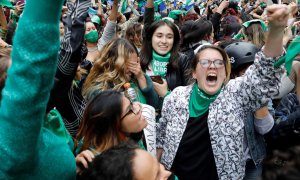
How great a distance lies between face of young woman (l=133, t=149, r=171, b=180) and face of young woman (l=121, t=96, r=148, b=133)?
0.61 m

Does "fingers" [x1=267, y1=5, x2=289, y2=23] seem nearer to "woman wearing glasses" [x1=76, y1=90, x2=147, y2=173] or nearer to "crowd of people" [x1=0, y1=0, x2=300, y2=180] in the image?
"crowd of people" [x1=0, y1=0, x2=300, y2=180]

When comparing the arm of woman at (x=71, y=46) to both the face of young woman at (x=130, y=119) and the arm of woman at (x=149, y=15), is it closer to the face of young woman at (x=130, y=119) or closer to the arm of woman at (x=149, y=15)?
the face of young woman at (x=130, y=119)

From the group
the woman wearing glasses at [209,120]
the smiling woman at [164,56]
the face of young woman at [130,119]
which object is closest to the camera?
the face of young woman at [130,119]

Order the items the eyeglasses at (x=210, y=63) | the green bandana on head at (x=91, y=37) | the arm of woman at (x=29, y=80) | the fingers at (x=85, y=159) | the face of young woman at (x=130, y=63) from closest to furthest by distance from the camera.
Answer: the arm of woman at (x=29, y=80) < the fingers at (x=85, y=159) < the eyeglasses at (x=210, y=63) < the face of young woman at (x=130, y=63) < the green bandana on head at (x=91, y=37)

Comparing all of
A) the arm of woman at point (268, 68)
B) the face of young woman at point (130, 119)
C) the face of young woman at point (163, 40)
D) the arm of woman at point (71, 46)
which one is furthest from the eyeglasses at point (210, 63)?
the face of young woman at point (163, 40)

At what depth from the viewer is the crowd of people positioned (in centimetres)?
99

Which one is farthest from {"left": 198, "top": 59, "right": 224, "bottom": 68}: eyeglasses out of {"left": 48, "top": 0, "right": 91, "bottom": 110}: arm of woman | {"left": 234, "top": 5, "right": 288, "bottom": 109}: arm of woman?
{"left": 48, "top": 0, "right": 91, "bottom": 110}: arm of woman

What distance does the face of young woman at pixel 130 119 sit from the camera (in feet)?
7.35

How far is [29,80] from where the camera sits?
99cm

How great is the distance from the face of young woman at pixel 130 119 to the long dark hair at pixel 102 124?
0.03m

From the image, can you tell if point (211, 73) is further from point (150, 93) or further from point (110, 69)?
point (110, 69)

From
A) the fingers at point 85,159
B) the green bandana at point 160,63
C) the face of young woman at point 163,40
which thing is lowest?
the fingers at point 85,159

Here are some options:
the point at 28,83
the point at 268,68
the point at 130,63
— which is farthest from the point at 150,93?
the point at 28,83

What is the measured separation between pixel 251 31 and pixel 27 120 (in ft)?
13.1
